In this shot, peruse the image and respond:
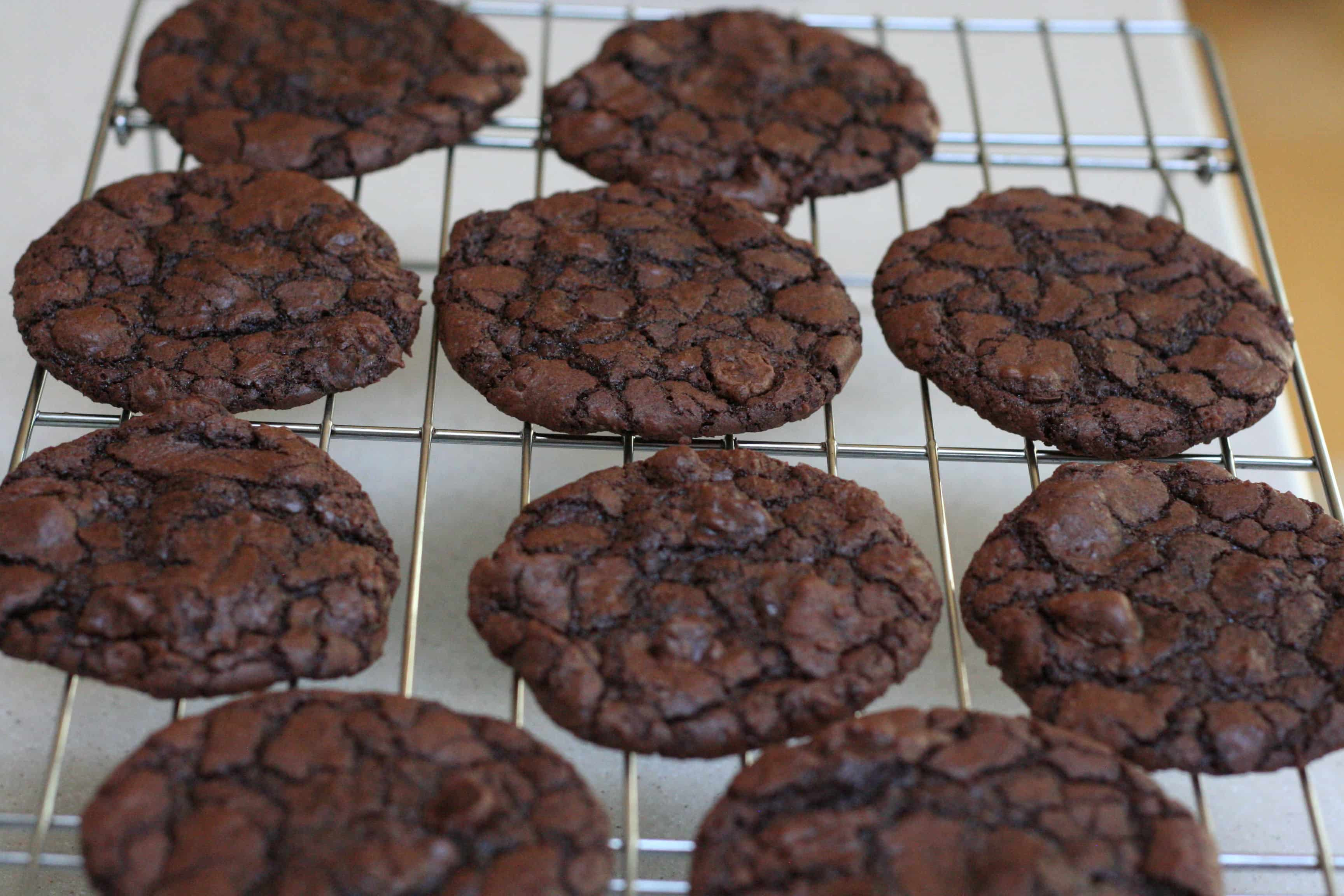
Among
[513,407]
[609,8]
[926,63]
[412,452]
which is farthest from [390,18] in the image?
[926,63]

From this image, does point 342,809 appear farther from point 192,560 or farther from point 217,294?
point 217,294

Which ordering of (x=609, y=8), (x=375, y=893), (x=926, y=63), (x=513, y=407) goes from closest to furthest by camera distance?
1. (x=375, y=893)
2. (x=513, y=407)
3. (x=609, y=8)
4. (x=926, y=63)

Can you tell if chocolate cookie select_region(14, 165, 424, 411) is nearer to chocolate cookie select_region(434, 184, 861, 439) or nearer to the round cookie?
chocolate cookie select_region(434, 184, 861, 439)

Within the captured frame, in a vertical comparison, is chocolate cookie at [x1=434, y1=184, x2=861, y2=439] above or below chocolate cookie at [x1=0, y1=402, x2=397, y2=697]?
above

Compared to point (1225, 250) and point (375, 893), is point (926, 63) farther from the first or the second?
point (375, 893)

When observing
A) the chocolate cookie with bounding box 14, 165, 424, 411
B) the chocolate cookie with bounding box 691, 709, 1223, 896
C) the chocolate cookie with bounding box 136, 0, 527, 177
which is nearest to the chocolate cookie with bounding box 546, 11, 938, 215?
the chocolate cookie with bounding box 136, 0, 527, 177

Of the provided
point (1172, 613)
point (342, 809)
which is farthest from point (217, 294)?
point (1172, 613)
